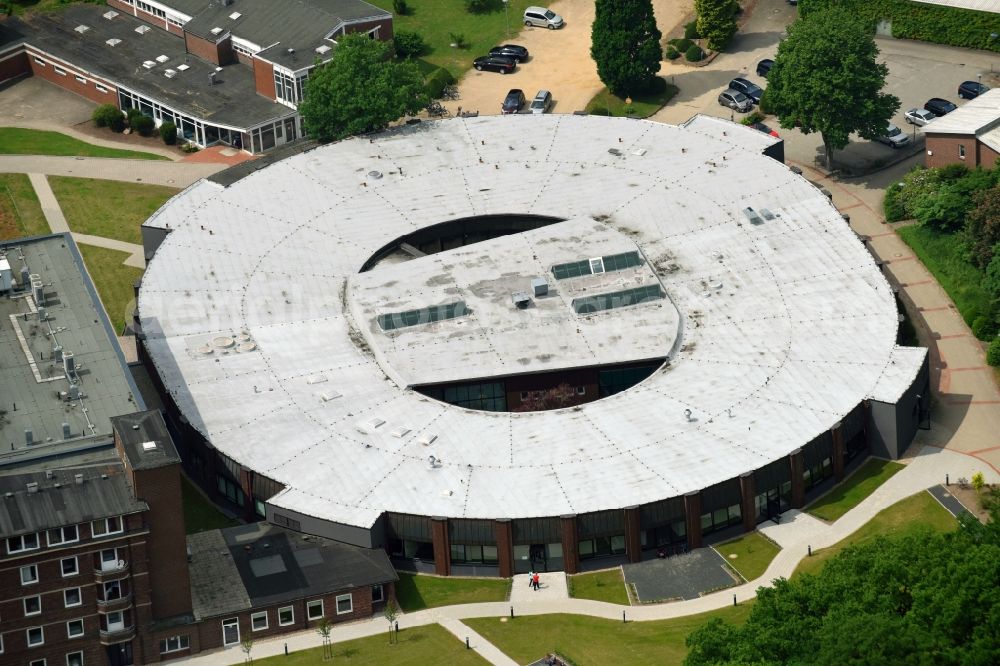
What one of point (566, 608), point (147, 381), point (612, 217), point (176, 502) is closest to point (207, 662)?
point (176, 502)

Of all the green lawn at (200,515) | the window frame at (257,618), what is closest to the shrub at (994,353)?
the green lawn at (200,515)

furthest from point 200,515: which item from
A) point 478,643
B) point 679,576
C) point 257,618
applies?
point 679,576

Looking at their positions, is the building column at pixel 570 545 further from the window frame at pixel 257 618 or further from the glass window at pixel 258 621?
the glass window at pixel 258 621

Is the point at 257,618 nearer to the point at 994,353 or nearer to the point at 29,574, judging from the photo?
the point at 29,574

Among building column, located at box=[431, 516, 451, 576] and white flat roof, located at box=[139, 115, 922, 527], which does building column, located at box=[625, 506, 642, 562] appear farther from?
building column, located at box=[431, 516, 451, 576]

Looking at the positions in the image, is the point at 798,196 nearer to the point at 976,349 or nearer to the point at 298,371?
the point at 976,349

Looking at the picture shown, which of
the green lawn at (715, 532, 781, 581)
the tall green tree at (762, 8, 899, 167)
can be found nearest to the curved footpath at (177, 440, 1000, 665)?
the green lawn at (715, 532, 781, 581)
